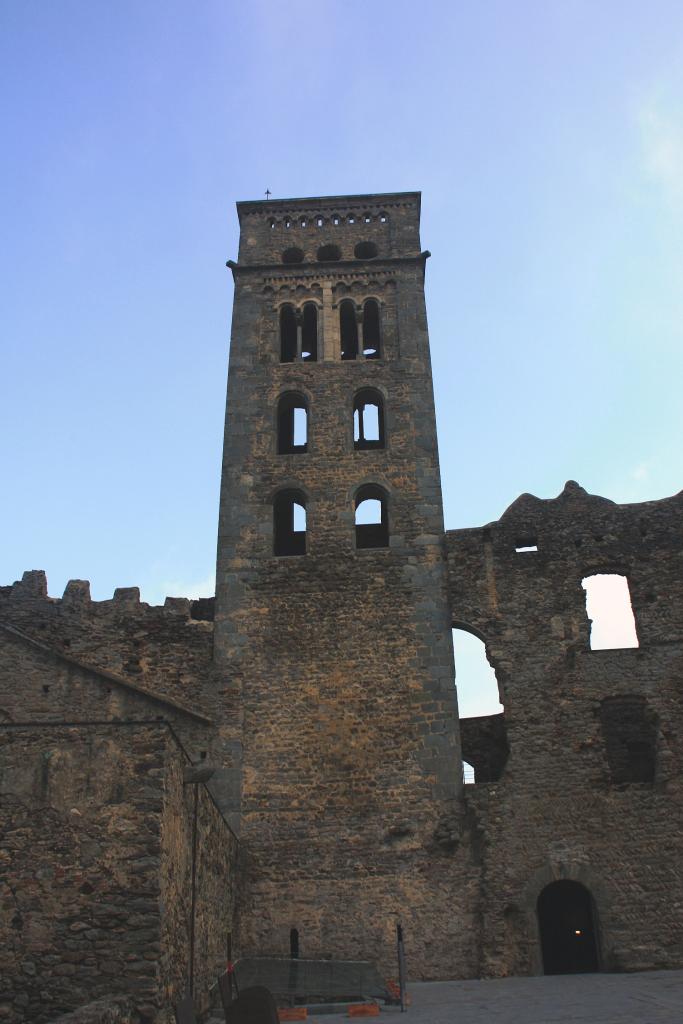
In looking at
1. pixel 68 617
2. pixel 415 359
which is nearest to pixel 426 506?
pixel 415 359

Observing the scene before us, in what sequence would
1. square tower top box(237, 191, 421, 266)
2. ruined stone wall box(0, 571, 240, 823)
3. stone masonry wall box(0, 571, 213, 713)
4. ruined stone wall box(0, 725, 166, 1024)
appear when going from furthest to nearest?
square tower top box(237, 191, 421, 266) < stone masonry wall box(0, 571, 213, 713) < ruined stone wall box(0, 571, 240, 823) < ruined stone wall box(0, 725, 166, 1024)

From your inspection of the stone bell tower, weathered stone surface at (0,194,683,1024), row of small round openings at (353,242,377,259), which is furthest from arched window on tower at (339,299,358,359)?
row of small round openings at (353,242,377,259)

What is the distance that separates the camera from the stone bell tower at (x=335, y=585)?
1451 centimetres

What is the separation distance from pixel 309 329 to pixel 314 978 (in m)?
14.0

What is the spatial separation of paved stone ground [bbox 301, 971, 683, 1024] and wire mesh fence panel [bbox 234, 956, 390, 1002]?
2.25 feet

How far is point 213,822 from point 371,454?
8.98 metres

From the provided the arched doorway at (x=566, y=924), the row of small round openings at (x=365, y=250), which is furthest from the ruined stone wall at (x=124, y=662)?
the row of small round openings at (x=365, y=250)

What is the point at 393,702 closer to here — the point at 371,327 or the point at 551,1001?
the point at 551,1001

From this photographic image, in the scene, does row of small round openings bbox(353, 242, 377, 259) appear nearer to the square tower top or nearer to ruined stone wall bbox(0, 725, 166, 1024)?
the square tower top

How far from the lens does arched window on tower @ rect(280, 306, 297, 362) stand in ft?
69.5

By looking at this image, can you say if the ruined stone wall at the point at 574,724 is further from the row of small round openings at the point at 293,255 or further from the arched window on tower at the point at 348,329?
the row of small round openings at the point at 293,255

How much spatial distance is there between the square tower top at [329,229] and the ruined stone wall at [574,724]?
8.33 metres

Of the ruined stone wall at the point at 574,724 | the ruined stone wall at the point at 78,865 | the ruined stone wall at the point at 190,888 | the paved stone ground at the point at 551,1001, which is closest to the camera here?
the ruined stone wall at the point at 78,865

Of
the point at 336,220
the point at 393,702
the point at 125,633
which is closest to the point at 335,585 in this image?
the point at 393,702
